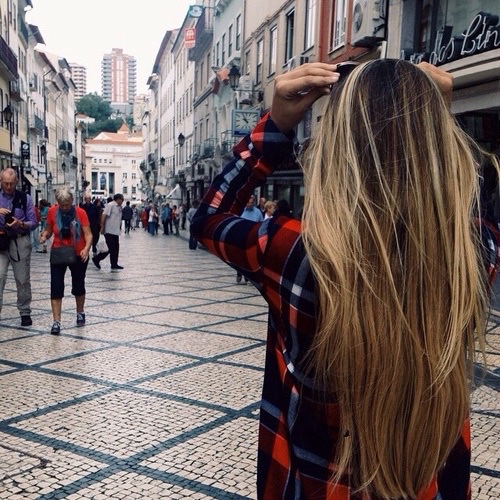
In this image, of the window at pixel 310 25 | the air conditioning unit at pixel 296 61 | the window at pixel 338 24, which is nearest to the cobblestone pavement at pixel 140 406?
the window at pixel 338 24

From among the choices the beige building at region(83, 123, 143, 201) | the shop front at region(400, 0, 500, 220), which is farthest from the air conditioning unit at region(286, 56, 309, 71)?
the beige building at region(83, 123, 143, 201)

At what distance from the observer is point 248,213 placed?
1202 cm

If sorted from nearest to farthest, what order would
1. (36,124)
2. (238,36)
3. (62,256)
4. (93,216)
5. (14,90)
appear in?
(62,256) < (93,216) < (238,36) < (14,90) < (36,124)

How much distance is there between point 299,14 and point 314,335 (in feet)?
66.7

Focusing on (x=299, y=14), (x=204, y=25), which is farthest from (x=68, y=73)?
(x=299, y=14)

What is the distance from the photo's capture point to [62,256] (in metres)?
7.06

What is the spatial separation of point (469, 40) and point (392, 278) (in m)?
10.5

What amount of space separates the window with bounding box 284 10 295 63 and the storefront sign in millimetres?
10322

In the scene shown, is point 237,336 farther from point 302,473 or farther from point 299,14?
point 299,14

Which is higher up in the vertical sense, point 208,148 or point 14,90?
point 14,90

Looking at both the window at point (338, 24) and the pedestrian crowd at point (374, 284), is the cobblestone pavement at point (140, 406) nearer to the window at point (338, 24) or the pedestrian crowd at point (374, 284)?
the pedestrian crowd at point (374, 284)

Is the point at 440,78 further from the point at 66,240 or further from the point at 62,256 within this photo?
the point at 66,240

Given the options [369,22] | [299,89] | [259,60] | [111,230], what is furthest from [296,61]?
[299,89]

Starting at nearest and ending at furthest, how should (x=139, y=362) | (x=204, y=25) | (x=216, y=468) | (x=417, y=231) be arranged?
(x=417, y=231) < (x=216, y=468) < (x=139, y=362) < (x=204, y=25)
